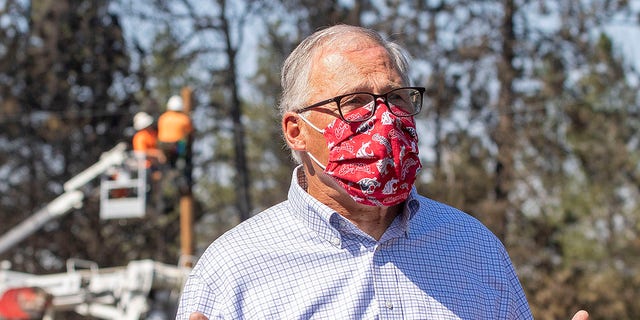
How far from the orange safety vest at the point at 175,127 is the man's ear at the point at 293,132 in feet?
41.4

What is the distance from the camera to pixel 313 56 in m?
3.19

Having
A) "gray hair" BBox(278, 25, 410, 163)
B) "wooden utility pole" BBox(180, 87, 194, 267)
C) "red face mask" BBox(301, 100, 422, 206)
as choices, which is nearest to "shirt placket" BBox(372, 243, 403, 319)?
"red face mask" BBox(301, 100, 422, 206)

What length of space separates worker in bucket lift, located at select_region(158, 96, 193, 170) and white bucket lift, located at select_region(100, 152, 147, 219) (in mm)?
437

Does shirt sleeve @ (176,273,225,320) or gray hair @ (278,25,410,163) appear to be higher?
gray hair @ (278,25,410,163)

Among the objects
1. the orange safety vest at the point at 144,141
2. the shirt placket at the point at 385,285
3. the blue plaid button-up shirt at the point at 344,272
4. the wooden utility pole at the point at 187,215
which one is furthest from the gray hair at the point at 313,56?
the wooden utility pole at the point at 187,215

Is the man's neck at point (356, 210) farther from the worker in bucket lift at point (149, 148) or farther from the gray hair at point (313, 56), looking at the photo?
the worker in bucket lift at point (149, 148)

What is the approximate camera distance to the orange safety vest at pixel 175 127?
51.8ft

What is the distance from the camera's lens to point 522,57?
26.0m

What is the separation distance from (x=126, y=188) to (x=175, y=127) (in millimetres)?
1469

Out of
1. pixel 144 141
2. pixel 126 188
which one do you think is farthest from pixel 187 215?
pixel 144 141

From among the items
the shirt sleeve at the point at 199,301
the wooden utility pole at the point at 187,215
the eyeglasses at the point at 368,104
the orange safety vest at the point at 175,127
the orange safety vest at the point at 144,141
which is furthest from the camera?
the wooden utility pole at the point at 187,215

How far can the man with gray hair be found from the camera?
2918mm

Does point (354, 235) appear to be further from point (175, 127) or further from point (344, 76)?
point (175, 127)

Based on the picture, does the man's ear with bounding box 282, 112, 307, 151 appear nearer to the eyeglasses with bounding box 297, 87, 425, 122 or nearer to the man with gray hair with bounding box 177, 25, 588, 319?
the man with gray hair with bounding box 177, 25, 588, 319
